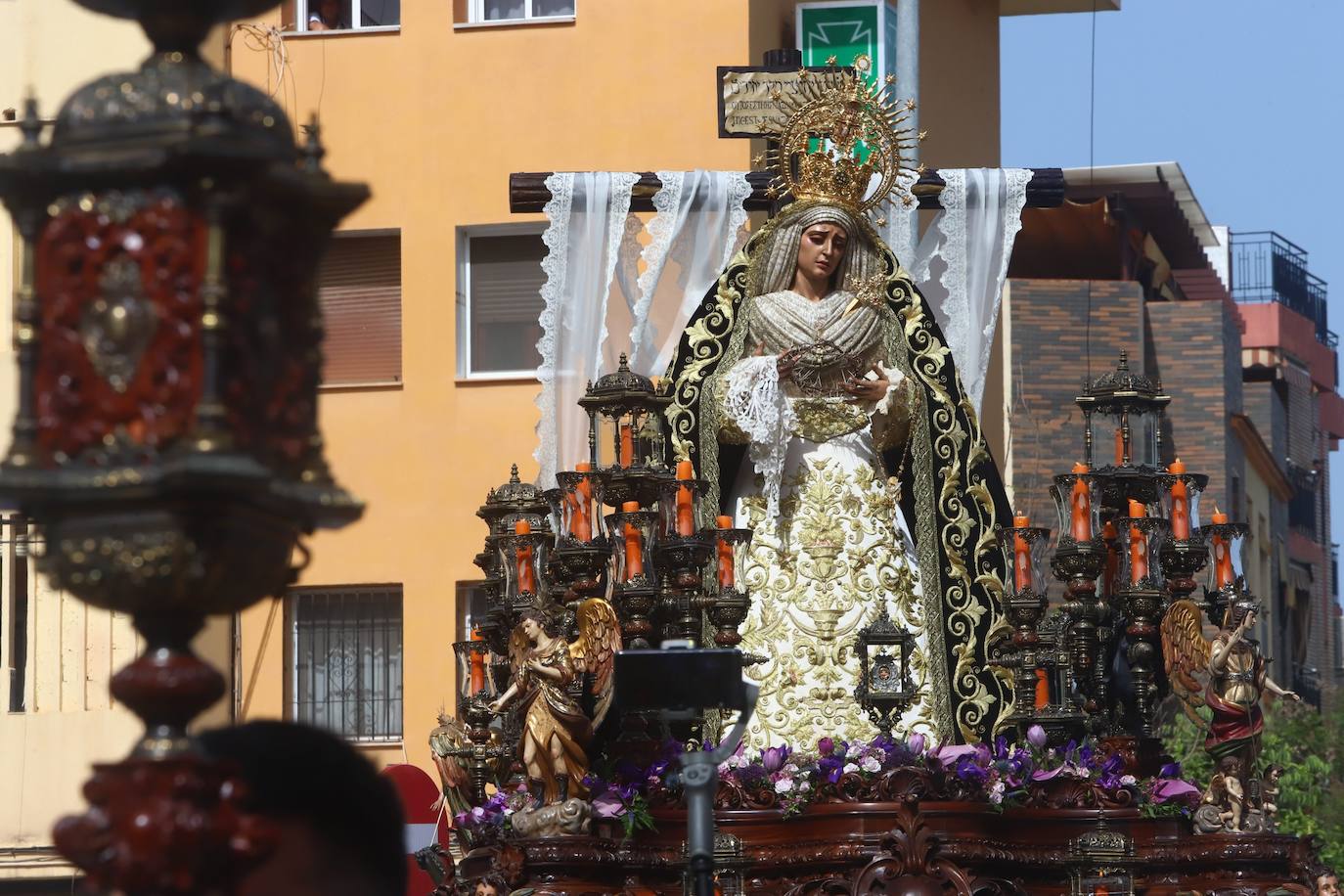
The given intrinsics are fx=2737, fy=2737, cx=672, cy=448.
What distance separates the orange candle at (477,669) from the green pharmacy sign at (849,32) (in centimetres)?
958

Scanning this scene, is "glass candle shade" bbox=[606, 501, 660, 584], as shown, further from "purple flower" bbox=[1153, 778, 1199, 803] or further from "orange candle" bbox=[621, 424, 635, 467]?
"purple flower" bbox=[1153, 778, 1199, 803]

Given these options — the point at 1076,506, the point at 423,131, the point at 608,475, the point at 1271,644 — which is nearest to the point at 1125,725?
the point at 1076,506

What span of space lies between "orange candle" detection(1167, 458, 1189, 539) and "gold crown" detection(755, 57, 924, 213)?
225cm

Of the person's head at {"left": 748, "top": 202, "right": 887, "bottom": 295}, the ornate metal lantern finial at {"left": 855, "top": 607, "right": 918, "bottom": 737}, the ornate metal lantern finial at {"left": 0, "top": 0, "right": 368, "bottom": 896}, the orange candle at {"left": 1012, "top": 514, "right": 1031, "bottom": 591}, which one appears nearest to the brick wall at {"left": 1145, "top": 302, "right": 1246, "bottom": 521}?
the person's head at {"left": 748, "top": 202, "right": 887, "bottom": 295}

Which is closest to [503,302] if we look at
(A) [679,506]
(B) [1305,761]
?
(B) [1305,761]

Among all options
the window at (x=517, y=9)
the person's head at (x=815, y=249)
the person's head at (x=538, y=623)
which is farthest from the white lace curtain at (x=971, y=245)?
the window at (x=517, y=9)

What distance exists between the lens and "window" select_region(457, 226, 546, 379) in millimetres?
24625

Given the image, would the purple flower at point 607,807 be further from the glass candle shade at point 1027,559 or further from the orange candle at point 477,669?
the orange candle at point 477,669

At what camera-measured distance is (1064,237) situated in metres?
A: 33.3

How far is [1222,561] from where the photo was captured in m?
14.0

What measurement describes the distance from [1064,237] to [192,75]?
2901 centimetres

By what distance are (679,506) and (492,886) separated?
2004 mm

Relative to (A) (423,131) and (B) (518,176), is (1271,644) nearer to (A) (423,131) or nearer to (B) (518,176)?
(A) (423,131)

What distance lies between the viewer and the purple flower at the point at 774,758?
12938 mm
